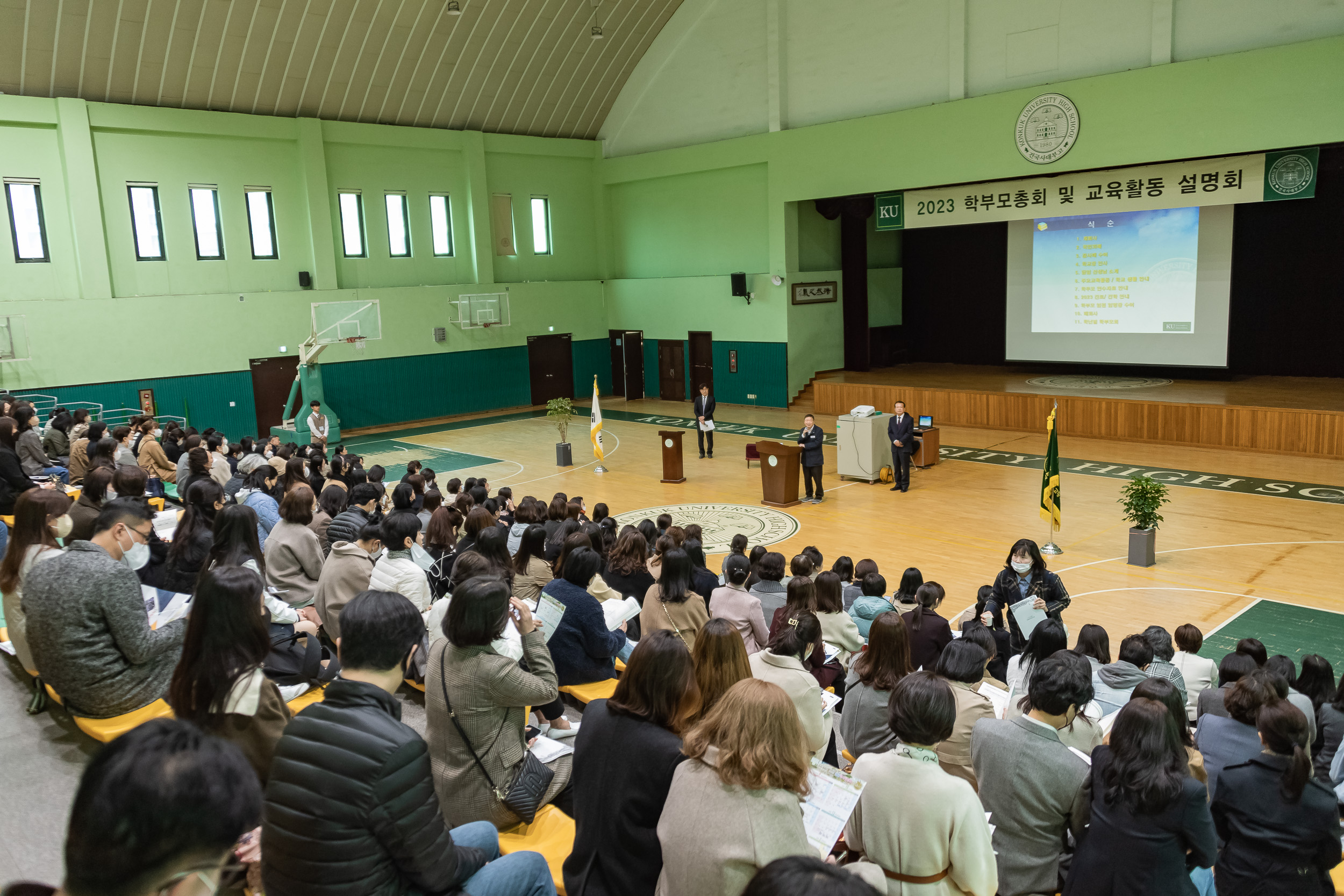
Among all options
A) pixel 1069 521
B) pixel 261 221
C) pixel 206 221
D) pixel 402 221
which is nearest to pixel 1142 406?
pixel 1069 521

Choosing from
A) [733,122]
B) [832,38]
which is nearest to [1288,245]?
[832,38]

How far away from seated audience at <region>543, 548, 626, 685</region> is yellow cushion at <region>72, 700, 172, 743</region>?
189 centimetres

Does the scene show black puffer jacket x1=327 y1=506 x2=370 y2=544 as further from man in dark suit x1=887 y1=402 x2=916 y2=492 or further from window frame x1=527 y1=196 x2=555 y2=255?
window frame x1=527 y1=196 x2=555 y2=255

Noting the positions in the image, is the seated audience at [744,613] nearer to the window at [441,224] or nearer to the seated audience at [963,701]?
the seated audience at [963,701]

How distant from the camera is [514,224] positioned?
25078 millimetres

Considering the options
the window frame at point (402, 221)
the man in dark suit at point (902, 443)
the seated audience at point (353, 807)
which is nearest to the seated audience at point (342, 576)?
the seated audience at point (353, 807)

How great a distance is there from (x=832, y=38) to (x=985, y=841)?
20818 millimetres

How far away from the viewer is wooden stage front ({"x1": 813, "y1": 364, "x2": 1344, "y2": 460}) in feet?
49.9

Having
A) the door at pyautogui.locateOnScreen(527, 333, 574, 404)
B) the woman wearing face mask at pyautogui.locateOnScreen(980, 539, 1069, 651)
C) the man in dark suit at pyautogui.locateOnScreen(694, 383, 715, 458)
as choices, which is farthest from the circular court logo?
the door at pyautogui.locateOnScreen(527, 333, 574, 404)

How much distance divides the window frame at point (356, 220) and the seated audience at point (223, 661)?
66.8ft

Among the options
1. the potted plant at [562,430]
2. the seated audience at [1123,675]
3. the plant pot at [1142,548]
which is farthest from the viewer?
the potted plant at [562,430]

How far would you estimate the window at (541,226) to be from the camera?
83.9 feet

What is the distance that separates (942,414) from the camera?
63.9 feet

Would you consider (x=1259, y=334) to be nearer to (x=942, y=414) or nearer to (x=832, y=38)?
(x=942, y=414)
